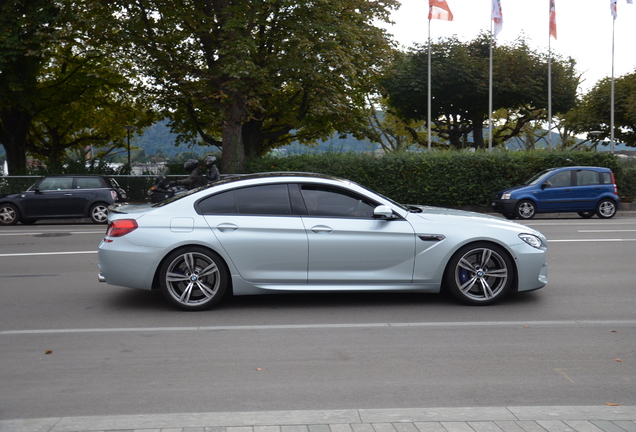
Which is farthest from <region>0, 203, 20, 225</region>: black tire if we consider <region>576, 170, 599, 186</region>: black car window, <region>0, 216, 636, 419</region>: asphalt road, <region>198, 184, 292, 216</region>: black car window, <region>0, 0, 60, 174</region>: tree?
<region>576, 170, 599, 186</region>: black car window

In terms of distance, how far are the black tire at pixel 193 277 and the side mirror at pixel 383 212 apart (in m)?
1.70

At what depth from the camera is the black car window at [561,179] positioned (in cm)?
2147

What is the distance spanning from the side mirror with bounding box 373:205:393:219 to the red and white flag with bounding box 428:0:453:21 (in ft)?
90.8

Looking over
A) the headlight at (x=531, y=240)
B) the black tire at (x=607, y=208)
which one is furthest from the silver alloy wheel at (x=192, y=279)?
the black tire at (x=607, y=208)

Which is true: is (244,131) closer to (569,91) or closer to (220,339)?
(569,91)

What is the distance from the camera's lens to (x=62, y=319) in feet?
23.2

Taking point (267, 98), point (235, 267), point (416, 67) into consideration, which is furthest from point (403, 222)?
point (416, 67)

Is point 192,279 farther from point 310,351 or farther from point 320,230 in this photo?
point 310,351

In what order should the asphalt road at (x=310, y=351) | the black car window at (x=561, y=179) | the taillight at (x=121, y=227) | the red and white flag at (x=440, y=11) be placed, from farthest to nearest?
the red and white flag at (x=440, y=11) < the black car window at (x=561, y=179) < the taillight at (x=121, y=227) < the asphalt road at (x=310, y=351)

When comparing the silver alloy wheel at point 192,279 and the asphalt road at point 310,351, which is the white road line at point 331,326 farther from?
the silver alloy wheel at point 192,279

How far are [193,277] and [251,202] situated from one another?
1013 millimetres

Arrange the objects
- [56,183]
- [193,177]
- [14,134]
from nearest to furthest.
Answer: [193,177]
[56,183]
[14,134]

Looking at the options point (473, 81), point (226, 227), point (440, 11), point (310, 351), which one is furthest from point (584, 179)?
point (473, 81)

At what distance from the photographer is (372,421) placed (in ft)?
13.2
